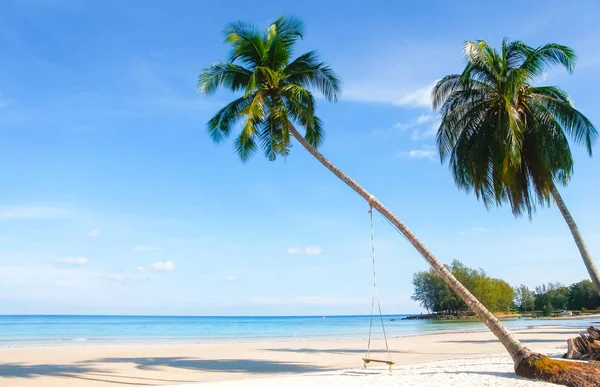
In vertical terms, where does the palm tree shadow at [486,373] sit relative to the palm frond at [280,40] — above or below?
below

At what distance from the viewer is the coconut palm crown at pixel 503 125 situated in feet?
42.5

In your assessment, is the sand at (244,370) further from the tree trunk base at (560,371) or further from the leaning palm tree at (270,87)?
the leaning palm tree at (270,87)

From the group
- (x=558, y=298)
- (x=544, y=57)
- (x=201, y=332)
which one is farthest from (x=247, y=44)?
(x=558, y=298)

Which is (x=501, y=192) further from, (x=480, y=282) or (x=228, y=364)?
(x=480, y=282)

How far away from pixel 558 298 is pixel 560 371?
321ft

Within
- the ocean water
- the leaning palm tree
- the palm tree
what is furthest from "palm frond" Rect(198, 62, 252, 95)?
the ocean water

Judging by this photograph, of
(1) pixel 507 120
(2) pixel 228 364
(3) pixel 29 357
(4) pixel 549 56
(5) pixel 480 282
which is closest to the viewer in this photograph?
(1) pixel 507 120

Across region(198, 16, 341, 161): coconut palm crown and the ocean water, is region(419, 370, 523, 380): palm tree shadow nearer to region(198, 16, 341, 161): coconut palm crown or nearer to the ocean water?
region(198, 16, 341, 161): coconut palm crown

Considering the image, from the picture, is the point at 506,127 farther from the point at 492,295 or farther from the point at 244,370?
the point at 492,295

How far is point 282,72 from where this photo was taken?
1246 centimetres

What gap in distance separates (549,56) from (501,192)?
13.3 ft

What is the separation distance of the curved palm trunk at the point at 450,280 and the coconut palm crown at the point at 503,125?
12.9 ft

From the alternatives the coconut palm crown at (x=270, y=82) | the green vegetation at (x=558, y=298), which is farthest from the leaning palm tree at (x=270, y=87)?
the green vegetation at (x=558, y=298)

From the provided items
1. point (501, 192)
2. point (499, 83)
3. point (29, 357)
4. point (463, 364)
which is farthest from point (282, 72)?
point (29, 357)
